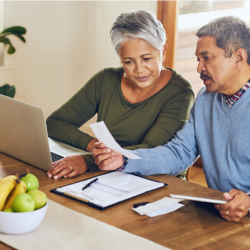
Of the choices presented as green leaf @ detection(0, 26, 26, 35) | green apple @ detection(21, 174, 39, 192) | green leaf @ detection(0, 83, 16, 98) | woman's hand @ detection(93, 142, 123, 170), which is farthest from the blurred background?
green apple @ detection(21, 174, 39, 192)

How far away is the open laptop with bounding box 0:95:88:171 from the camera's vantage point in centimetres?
142

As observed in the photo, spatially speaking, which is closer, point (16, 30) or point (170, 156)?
point (170, 156)

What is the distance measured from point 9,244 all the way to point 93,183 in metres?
0.46

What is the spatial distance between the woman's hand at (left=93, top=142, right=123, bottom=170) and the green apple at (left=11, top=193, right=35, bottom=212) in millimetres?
542

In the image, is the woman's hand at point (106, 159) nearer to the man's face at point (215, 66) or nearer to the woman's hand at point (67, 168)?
the woman's hand at point (67, 168)

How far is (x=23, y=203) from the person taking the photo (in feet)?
3.04

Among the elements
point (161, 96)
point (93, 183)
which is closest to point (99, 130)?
point (93, 183)

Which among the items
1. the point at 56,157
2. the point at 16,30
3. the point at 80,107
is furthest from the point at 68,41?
the point at 56,157

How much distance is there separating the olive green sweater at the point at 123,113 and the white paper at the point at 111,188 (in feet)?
1.16

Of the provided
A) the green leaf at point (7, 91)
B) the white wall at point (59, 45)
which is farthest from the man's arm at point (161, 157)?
the green leaf at point (7, 91)

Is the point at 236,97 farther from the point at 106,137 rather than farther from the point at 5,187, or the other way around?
the point at 5,187

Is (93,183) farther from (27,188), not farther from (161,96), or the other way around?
(161,96)

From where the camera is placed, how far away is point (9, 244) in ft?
3.08

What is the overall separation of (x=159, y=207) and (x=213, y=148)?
0.49 meters
